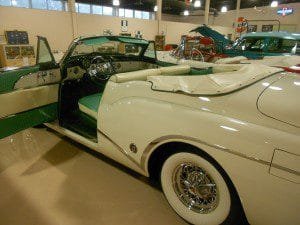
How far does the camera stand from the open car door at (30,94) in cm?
257

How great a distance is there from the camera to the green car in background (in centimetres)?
730

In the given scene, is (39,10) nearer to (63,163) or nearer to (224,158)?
(63,163)

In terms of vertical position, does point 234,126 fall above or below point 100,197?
above

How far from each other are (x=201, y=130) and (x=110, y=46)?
2.47m

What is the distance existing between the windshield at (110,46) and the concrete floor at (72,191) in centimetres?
130

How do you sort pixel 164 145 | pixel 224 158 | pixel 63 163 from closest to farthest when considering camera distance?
pixel 224 158 → pixel 164 145 → pixel 63 163

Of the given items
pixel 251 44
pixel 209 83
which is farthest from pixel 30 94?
pixel 251 44

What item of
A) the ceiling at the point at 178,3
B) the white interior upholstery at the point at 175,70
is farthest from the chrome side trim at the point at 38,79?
the ceiling at the point at 178,3

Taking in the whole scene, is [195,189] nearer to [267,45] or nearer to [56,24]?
[267,45]

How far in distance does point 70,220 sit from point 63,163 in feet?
3.15

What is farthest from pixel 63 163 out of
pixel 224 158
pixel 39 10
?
pixel 39 10

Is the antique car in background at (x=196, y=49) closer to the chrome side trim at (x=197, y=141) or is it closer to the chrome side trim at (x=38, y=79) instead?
the chrome side trim at (x=38, y=79)

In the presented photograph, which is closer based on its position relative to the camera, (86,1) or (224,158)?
(224,158)

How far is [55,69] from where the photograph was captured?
3027mm
